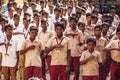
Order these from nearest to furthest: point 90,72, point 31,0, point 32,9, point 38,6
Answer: point 90,72
point 32,9
point 38,6
point 31,0

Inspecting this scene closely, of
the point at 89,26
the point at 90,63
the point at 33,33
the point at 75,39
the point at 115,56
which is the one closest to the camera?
the point at 90,63

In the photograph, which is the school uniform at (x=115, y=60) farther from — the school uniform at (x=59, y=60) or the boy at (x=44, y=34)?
the boy at (x=44, y=34)

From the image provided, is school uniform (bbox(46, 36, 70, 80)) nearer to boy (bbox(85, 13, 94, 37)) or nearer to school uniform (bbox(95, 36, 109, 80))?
school uniform (bbox(95, 36, 109, 80))

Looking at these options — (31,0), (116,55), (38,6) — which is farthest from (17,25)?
(31,0)

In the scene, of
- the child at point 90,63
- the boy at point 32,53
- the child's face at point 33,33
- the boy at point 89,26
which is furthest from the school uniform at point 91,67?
the boy at point 89,26

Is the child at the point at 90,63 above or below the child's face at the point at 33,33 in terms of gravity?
below

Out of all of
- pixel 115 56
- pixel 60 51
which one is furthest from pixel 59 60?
pixel 115 56

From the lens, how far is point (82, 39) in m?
11.2

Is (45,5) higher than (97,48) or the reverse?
higher

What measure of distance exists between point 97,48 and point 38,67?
1.53 meters

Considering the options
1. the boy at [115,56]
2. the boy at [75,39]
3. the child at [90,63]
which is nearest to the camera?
the child at [90,63]

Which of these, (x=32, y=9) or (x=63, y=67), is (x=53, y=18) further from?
(x=63, y=67)

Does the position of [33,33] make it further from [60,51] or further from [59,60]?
[59,60]

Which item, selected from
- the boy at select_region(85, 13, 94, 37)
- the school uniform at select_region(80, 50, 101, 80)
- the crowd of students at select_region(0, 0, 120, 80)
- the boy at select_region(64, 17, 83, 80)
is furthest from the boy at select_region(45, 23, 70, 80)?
A: the boy at select_region(85, 13, 94, 37)
